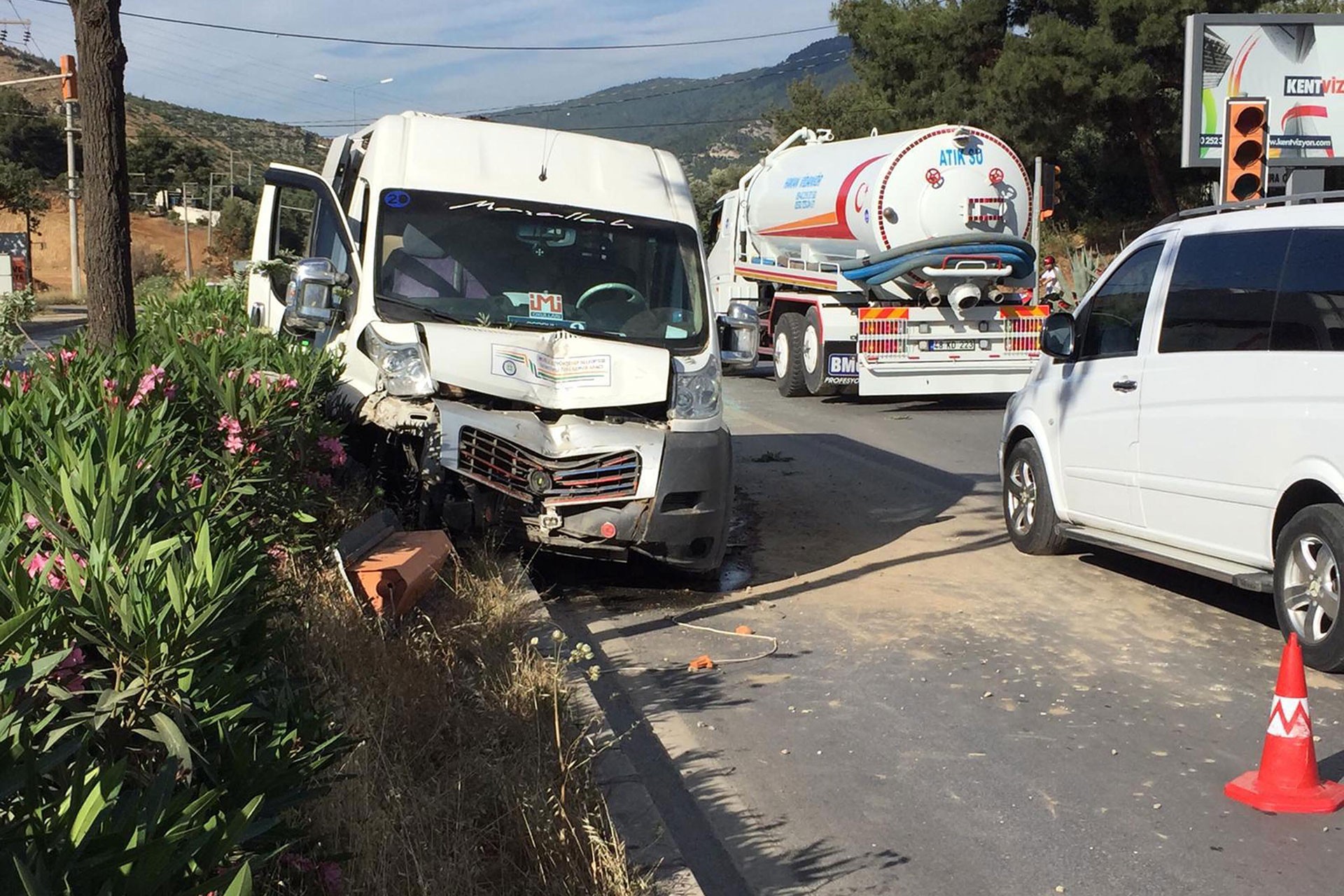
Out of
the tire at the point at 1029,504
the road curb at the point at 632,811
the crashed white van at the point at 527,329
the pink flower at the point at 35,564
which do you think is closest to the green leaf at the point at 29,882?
the pink flower at the point at 35,564

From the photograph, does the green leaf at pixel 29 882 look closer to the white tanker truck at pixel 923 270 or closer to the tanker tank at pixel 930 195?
the white tanker truck at pixel 923 270

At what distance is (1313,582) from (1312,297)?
1.25 meters

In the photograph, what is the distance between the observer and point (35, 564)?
3105 millimetres

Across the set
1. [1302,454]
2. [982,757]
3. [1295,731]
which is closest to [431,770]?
[982,757]

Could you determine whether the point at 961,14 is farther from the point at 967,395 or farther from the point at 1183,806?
the point at 1183,806

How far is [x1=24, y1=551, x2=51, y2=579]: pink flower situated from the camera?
3.03 m

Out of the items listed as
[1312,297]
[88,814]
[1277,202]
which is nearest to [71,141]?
[1277,202]

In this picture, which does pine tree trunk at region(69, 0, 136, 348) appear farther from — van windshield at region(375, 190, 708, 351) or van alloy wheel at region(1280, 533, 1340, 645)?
van alloy wheel at region(1280, 533, 1340, 645)

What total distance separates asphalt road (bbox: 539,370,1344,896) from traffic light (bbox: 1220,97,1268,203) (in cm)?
499

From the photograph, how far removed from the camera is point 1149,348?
292 inches

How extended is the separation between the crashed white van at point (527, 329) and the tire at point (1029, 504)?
2.10 m

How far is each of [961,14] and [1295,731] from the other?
3682 cm

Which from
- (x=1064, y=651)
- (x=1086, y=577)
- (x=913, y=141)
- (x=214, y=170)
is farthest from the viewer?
(x=214, y=170)

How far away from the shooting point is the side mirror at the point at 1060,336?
8234mm
